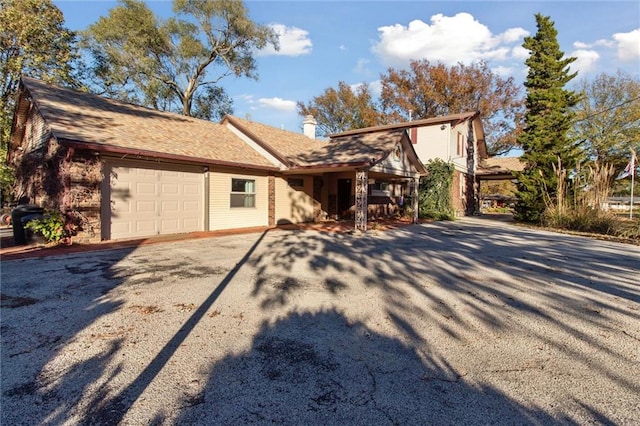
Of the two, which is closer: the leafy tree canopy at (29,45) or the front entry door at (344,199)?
the leafy tree canopy at (29,45)

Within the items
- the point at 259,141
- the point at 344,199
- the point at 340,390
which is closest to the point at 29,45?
the point at 259,141

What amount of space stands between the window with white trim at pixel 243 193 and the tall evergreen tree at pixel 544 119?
1277 centimetres

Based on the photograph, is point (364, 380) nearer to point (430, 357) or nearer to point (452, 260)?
point (430, 357)

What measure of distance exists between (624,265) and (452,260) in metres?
3.59

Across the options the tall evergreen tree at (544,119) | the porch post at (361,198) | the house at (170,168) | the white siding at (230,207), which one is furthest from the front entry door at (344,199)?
the tall evergreen tree at (544,119)

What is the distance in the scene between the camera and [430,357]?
3072 mm

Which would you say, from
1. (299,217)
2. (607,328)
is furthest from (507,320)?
(299,217)

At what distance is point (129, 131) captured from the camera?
10.5 metres

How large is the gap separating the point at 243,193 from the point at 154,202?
3559mm

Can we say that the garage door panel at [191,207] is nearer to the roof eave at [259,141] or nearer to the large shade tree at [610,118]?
the roof eave at [259,141]

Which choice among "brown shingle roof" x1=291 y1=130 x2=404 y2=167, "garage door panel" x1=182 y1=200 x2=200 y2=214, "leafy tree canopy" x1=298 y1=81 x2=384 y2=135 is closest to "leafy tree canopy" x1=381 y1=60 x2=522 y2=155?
"leafy tree canopy" x1=298 y1=81 x2=384 y2=135

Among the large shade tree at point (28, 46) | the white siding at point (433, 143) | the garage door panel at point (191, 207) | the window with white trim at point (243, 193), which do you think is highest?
the large shade tree at point (28, 46)

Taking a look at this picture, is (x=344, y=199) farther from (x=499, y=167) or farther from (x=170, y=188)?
(x=499, y=167)

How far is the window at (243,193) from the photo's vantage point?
1284 centimetres
